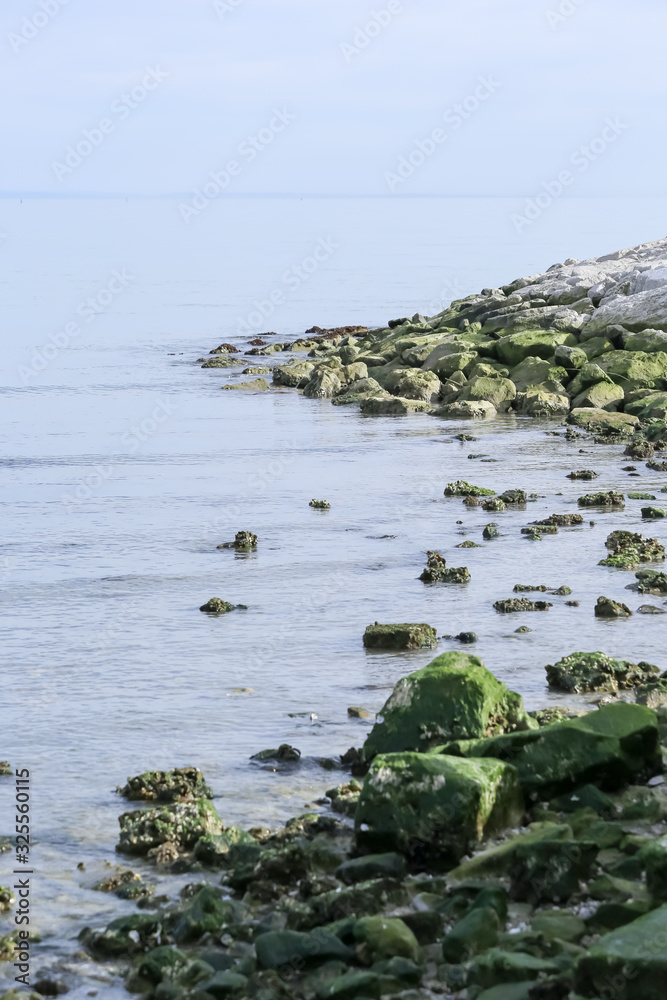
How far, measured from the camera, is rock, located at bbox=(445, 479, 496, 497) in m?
25.9

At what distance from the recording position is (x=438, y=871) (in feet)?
31.0

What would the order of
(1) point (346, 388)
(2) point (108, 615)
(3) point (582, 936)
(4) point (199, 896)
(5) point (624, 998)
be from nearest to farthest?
(5) point (624, 998)
(3) point (582, 936)
(4) point (199, 896)
(2) point (108, 615)
(1) point (346, 388)

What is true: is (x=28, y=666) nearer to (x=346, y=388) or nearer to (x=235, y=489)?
(x=235, y=489)

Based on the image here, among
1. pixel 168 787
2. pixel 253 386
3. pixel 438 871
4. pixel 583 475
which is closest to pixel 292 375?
pixel 253 386

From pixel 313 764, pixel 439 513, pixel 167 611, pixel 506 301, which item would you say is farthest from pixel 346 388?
pixel 313 764

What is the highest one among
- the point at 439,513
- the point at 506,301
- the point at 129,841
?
the point at 506,301

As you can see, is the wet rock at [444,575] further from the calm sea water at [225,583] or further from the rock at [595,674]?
the rock at [595,674]

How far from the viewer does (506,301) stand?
5522 centimetres

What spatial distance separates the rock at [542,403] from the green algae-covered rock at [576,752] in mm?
28850

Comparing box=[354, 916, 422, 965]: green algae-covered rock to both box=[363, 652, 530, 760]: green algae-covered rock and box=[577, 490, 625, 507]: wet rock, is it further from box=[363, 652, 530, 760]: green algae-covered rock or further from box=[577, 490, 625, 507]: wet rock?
box=[577, 490, 625, 507]: wet rock

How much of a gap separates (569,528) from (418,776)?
1348 cm

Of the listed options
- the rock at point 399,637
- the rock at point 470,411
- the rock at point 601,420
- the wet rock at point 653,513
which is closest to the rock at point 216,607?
the rock at point 399,637

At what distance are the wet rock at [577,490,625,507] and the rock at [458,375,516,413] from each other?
15.9 metres

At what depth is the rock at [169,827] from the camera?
33.9ft
